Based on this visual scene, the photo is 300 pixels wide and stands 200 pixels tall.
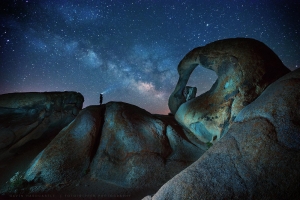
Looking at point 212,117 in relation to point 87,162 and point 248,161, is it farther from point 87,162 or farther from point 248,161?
point 87,162

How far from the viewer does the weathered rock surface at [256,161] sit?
2830 mm

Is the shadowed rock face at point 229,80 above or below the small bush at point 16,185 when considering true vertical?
above

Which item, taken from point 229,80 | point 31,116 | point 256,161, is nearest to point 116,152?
point 256,161

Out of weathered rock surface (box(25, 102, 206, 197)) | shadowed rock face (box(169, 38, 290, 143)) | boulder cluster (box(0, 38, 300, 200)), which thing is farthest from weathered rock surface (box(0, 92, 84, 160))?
shadowed rock face (box(169, 38, 290, 143))

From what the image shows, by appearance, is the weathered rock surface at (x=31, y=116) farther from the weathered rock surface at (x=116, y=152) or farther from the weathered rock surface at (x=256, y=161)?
the weathered rock surface at (x=256, y=161)

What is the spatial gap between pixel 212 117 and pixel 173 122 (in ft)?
8.46

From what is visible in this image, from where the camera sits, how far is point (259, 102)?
4.15 meters

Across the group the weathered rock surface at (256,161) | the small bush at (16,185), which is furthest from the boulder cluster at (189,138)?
the small bush at (16,185)

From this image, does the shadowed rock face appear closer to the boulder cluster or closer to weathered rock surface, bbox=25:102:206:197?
the boulder cluster

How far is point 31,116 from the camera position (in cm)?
839

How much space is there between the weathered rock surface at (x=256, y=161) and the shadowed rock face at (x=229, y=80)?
7.34ft

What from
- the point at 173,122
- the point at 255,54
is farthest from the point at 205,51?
the point at 173,122

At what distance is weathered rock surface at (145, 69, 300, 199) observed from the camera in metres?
2.83

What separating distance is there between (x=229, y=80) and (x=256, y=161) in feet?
14.2
